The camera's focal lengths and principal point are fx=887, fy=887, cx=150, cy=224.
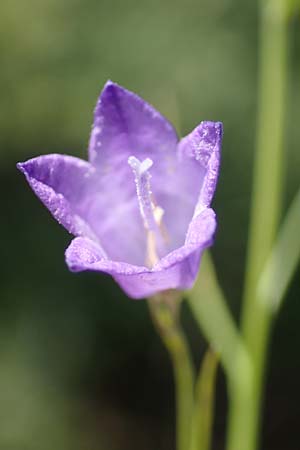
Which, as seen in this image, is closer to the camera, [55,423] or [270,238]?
[270,238]

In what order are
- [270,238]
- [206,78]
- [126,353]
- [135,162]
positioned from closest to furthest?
[135,162], [270,238], [206,78], [126,353]

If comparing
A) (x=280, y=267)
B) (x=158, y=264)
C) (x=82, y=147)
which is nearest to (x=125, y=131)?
(x=158, y=264)

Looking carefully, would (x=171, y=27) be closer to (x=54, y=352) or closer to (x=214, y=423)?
(x=54, y=352)

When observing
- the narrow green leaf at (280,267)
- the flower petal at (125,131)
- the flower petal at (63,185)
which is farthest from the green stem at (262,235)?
the flower petal at (63,185)

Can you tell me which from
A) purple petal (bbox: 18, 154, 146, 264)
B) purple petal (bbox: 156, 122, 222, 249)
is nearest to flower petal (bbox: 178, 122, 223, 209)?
purple petal (bbox: 156, 122, 222, 249)

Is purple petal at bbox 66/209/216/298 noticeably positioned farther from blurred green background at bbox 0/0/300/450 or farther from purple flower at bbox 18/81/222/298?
blurred green background at bbox 0/0/300/450

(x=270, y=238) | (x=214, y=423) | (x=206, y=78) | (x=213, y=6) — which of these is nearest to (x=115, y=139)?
(x=270, y=238)

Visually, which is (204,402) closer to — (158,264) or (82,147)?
(158,264)
